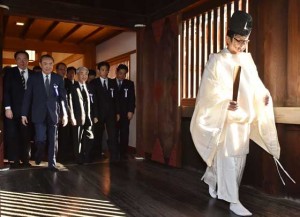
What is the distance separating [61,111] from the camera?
13.7ft

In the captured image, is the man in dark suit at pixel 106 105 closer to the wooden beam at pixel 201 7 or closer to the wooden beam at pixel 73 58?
the wooden beam at pixel 201 7

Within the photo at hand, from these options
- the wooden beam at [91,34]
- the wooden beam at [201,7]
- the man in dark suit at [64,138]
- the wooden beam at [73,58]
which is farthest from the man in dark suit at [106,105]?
the wooden beam at [73,58]

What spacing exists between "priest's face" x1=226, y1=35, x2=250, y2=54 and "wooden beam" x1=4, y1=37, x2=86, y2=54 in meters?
5.79

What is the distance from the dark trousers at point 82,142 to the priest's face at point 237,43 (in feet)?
8.74

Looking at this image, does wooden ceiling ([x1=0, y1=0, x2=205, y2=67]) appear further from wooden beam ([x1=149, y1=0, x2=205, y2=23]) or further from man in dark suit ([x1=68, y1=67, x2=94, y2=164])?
man in dark suit ([x1=68, y1=67, x2=94, y2=164])

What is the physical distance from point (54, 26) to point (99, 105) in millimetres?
2258

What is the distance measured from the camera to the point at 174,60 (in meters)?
4.42

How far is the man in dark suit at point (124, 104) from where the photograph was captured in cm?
509

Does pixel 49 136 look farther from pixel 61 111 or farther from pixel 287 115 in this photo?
pixel 287 115

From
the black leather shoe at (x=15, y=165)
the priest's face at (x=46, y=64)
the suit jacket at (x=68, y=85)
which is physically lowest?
the black leather shoe at (x=15, y=165)

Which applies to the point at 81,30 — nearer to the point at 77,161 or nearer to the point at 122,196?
the point at 77,161

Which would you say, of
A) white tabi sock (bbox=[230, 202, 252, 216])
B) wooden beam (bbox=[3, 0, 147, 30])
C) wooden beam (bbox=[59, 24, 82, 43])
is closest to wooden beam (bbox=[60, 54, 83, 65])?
wooden beam (bbox=[59, 24, 82, 43])

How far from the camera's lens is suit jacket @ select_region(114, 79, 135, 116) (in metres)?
5.09

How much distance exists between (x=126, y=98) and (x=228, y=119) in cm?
273
